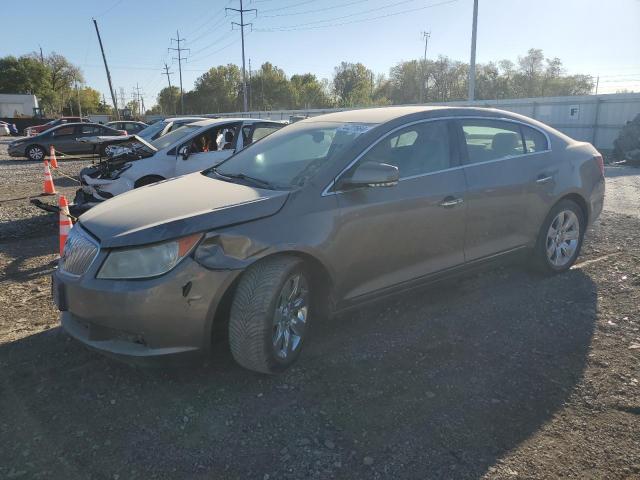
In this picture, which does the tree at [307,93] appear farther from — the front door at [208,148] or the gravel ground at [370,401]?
the gravel ground at [370,401]

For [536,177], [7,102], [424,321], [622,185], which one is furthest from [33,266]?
[7,102]

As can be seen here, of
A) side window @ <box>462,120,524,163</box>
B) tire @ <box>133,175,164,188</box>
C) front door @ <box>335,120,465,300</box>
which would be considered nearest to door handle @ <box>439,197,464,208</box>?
front door @ <box>335,120,465,300</box>

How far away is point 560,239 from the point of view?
498 cm

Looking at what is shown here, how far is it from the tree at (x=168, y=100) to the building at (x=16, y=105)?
87.5 feet

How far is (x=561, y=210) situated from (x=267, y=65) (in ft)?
318

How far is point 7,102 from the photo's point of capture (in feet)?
232

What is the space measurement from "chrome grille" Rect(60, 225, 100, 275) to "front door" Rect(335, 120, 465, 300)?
152cm

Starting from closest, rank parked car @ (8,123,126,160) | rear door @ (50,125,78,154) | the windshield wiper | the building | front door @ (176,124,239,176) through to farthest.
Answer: the windshield wiper < front door @ (176,124,239,176) < parked car @ (8,123,126,160) < rear door @ (50,125,78,154) < the building

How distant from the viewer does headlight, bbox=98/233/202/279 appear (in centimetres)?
283

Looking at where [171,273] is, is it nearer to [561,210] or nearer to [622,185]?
[561,210]

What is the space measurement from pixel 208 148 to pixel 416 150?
5.32 meters

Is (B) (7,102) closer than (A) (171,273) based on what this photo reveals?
No

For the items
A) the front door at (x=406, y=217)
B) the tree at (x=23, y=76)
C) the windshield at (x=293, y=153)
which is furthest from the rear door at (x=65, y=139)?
the tree at (x=23, y=76)

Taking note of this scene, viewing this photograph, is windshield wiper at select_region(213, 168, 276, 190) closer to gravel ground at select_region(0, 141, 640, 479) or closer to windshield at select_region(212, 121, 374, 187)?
windshield at select_region(212, 121, 374, 187)
